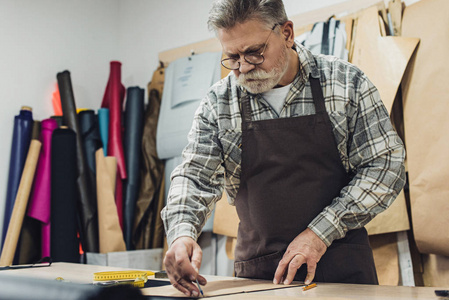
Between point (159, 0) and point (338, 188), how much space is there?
2478 millimetres

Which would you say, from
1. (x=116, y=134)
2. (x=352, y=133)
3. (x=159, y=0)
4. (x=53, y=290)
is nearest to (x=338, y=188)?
(x=352, y=133)

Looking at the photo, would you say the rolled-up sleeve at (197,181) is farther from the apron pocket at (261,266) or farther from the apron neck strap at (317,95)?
the apron neck strap at (317,95)

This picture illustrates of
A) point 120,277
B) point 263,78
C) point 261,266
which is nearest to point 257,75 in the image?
point 263,78

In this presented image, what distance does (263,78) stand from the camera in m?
1.43

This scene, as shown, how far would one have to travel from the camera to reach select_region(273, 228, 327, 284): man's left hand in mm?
1229

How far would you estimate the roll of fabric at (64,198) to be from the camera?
2672 millimetres

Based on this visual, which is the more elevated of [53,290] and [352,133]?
[352,133]

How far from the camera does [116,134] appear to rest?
3.05 m

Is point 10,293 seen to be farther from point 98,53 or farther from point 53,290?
point 98,53

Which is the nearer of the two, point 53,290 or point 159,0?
point 53,290

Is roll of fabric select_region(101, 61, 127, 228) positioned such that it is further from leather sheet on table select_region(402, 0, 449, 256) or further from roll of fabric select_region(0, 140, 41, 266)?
leather sheet on table select_region(402, 0, 449, 256)

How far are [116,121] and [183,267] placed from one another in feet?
6.85

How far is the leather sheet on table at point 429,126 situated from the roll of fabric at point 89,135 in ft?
5.89

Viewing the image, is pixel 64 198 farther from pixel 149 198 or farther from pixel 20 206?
pixel 149 198
